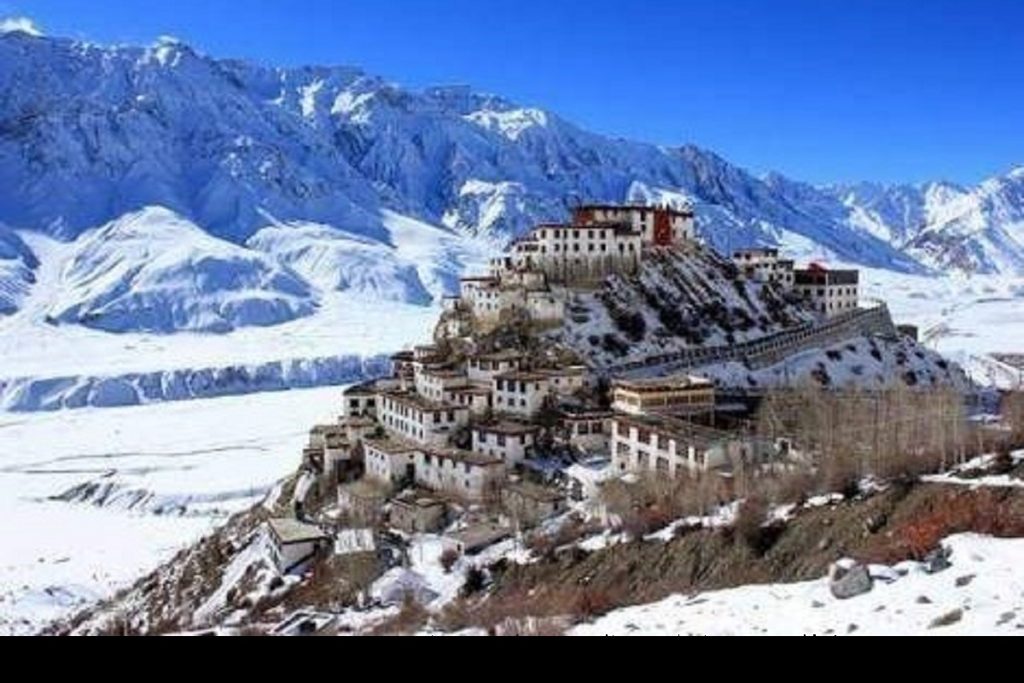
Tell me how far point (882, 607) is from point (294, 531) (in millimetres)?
25925

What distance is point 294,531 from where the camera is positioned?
36.8 m

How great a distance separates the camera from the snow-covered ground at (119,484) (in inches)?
1806

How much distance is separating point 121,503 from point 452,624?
45.7 meters

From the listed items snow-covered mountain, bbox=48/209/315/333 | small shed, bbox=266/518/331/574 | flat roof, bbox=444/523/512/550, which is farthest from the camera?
snow-covered mountain, bbox=48/209/315/333

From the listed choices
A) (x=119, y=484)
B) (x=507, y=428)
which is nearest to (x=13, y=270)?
(x=119, y=484)

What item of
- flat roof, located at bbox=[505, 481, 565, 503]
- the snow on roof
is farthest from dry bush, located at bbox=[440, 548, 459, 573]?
flat roof, located at bbox=[505, 481, 565, 503]

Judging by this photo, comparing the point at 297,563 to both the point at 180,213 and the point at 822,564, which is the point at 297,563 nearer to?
the point at 822,564

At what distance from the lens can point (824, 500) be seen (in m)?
24.8

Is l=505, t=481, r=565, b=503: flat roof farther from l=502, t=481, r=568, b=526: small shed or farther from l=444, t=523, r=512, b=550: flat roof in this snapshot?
l=444, t=523, r=512, b=550: flat roof

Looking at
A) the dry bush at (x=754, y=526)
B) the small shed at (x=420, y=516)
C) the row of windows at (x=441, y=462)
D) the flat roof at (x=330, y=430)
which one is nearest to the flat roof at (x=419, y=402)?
the flat roof at (x=330, y=430)

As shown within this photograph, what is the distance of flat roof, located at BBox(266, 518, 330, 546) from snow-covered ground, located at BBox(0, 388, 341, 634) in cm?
873

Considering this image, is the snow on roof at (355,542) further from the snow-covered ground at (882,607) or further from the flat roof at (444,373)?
the snow-covered ground at (882,607)

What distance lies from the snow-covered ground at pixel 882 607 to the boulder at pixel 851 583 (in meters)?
0.12

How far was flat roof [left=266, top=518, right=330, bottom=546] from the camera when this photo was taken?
117 feet
